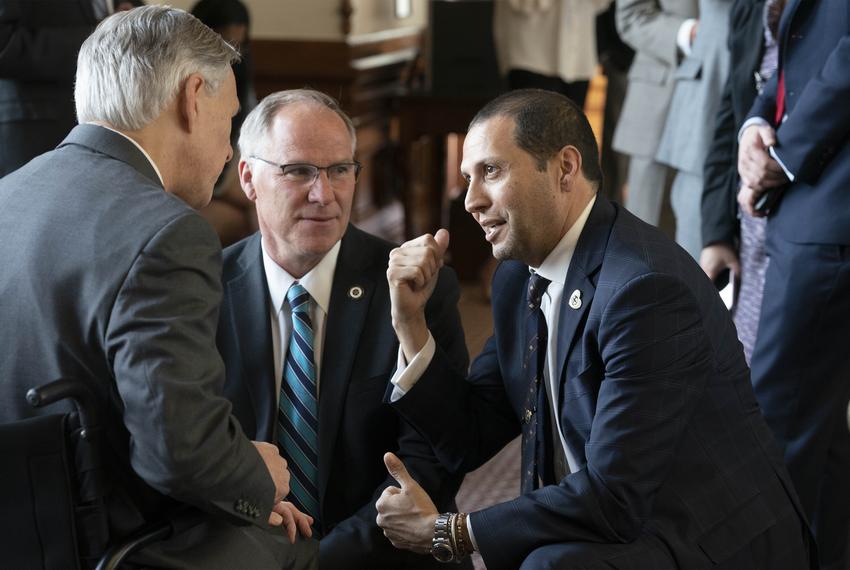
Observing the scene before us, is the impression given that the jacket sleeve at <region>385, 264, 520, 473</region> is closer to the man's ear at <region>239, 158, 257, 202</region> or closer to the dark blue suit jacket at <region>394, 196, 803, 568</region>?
the dark blue suit jacket at <region>394, 196, 803, 568</region>

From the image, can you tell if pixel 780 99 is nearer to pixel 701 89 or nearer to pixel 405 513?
pixel 701 89

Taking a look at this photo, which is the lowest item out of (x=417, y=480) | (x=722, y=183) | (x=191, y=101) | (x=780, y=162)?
(x=417, y=480)

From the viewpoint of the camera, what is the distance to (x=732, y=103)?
3.15m

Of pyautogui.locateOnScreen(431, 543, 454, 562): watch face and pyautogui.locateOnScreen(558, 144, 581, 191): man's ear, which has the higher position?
pyautogui.locateOnScreen(558, 144, 581, 191): man's ear

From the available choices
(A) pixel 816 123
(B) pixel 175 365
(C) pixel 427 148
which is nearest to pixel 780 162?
(A) pixel 816 123

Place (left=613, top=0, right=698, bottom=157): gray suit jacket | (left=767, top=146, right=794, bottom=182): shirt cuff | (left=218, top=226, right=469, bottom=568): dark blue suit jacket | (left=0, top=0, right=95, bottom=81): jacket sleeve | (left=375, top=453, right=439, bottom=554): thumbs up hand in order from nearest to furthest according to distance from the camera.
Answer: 1. (left=375, top=453, right=439, bottom=554): thumbs up hand
2. (left=218, top=226, right=469, bottom=568): dark blue suit jacket
3. (left=767, top=146, right=794, bottom=182): shirt cuff
4. (left=0, top=0, right=95, bottom=81): jacket sleeve
5. (left=613, top=0, right=698, bottom=157): gray suit jacket

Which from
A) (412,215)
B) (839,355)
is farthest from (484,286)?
(839,355)

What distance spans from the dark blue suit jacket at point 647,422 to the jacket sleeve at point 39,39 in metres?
1.76

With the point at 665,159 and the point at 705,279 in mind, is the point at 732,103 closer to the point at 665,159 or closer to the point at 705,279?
the point at 665,159

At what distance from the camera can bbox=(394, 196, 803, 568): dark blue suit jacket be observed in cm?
185

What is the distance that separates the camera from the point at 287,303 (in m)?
2.28

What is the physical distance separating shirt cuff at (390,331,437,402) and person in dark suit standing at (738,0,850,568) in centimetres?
96

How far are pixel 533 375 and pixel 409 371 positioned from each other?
24 centimetres

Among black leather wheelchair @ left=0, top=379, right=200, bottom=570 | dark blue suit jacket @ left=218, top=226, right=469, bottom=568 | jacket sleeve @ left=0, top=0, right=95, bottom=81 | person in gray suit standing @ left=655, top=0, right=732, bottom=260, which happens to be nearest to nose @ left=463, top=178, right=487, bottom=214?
dark blue suit jacket @ left=218, top=226, right=469, bottom=568
